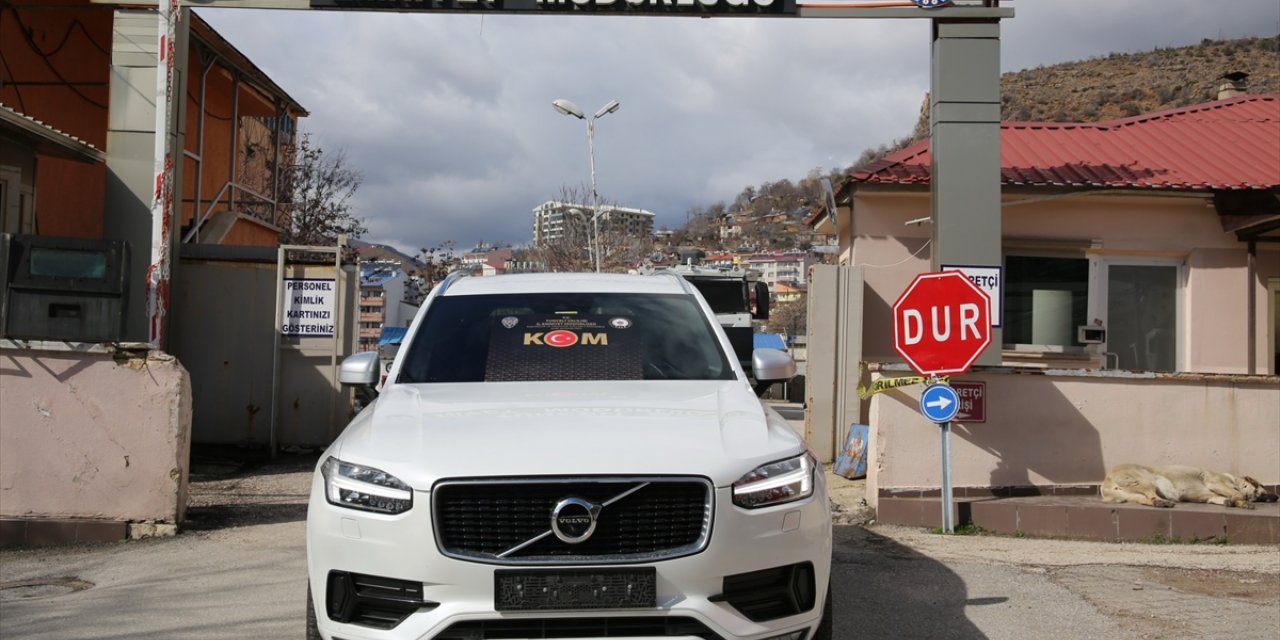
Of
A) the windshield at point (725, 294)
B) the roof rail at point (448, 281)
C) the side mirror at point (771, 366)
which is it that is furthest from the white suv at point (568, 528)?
the windshield at point (725, 294)

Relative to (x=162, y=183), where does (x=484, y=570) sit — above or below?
below

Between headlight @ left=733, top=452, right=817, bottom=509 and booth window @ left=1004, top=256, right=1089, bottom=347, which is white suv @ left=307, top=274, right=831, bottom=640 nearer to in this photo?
headlight @ left=733, top=452, right=817, bottom=509

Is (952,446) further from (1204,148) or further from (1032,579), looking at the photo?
(1204,148)

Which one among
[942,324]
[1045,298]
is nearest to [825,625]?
[942,324]

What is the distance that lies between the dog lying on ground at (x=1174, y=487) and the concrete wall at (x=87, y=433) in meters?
7.09

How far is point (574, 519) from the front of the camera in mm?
3631

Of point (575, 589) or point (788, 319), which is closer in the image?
point (575, 589)

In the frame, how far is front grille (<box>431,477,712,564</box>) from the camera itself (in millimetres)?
3627

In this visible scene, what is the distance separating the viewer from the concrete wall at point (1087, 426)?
8758mm

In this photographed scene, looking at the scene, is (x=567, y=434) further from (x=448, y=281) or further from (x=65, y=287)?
(x=65, y=287)

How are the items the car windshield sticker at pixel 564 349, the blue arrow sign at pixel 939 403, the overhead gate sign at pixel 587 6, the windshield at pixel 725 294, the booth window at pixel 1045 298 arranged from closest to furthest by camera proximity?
1. the car windshield sticker at pixel 564 349
2. the blue arrow sign at pixel 939 403
3. the overhead gate sign at pixel 587 6
4. the booth window at pixel 1045 298
5. the windshield at pixel 725 294

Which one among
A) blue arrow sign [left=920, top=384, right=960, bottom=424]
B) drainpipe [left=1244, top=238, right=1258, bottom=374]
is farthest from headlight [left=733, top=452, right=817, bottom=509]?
drainpipe [left=1244, top=238, right=1258, bottom=374]

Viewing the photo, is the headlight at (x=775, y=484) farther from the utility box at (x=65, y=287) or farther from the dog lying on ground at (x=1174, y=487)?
the utility box at (x=65, y=287)

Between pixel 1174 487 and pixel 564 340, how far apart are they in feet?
18.7
